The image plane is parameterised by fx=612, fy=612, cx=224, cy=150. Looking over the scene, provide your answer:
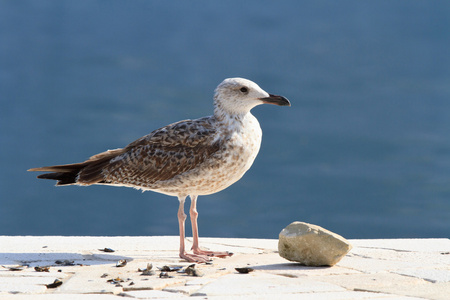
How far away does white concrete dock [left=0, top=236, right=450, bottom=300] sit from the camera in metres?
5.22

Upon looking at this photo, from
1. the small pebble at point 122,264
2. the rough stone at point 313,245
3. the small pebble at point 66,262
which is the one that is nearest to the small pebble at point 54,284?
the small pebble at point 122,264

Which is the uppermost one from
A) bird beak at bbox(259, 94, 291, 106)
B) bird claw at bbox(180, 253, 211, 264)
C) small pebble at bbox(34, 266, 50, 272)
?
bird beak at bbox(259, 94, 291, 106)

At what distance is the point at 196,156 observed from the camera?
700 cm

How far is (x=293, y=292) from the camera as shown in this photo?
5.21 meters

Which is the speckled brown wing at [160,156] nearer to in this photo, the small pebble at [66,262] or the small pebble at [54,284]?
the small pebble at [66,262]

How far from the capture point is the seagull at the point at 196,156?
6.99 metres

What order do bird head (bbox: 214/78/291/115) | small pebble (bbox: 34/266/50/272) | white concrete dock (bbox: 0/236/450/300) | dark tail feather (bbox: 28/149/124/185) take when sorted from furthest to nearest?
dark tail feather (bbox: 28/149/124/185) < bird head (bbox: 214/78/291/115) < small pebble (bbox: 34/266/50/272) < white concrete dock (bbox: 0/236/450/300)

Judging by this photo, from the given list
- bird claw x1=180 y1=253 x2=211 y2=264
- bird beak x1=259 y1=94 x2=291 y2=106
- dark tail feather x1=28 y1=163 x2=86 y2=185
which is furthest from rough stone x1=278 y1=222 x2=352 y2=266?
dark tail feather x1=28 y1=163 x2=86 y2=185

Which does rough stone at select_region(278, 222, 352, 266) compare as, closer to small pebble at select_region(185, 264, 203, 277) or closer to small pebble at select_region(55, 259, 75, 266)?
small pebble at select_region(185, 264, 203, 277)

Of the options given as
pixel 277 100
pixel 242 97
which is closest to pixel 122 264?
pixel 242 97

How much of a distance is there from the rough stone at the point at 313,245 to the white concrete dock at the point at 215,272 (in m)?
0.13

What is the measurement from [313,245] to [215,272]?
1149 millimetres

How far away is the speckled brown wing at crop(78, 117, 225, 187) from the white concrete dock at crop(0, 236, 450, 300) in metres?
0.96

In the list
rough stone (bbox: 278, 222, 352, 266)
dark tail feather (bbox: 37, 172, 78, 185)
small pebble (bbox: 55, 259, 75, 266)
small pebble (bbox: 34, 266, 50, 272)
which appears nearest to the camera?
small pebble (bbox: 34, 266, 50, 272)
